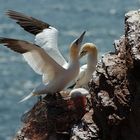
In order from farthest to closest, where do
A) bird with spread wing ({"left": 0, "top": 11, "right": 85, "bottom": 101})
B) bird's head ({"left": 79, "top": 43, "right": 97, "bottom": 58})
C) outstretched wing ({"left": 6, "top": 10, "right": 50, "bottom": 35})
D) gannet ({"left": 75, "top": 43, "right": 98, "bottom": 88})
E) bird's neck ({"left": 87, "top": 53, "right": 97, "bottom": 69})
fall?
outstretched wing ({"left": 6, "top": 10, "right": 50, "bottom": 35}) → bird's head ({"left": 79, "top": 43, "right": 97, "bottom": 58}) → bird's neck ({"left": 87, "top": 53, "right": 97, "bottom": 69}) → gannet ({"left": 75, "top": 43, "right": 98, "bottom": 88}) → bird with spread wing ({"left": 0, "top": 11, "right": 85, "bottom": 101})

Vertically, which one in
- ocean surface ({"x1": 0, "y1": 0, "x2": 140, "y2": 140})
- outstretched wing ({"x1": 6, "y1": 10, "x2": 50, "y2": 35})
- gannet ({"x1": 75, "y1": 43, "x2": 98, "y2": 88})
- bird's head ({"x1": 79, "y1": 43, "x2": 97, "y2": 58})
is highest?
outstretched wing ({"x1": 6, "y1": 10, "x2": 50, "y2": 35})

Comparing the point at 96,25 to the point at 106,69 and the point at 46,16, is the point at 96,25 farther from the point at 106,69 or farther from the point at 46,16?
the point at 106,69

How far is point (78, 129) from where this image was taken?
10.7m

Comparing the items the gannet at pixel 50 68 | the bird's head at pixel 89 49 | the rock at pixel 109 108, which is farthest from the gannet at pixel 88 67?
the rock at pixel 109 108

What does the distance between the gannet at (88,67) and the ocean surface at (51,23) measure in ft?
63.2

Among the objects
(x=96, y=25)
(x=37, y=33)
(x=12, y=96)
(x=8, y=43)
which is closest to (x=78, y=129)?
(x=8, y=43)

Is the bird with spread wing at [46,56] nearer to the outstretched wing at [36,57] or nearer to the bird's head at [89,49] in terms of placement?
the outstretched wing at [36,57]

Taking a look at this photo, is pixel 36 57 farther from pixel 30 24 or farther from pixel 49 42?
pixel 30 24

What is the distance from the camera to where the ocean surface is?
36.8 meters

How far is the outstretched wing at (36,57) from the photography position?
11.8m

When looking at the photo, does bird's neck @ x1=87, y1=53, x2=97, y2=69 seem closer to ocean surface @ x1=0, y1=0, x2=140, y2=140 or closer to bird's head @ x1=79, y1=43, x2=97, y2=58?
bird's head @ x1=79, y1=43, x2=97, y2=58

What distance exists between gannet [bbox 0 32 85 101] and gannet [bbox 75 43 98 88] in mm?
195

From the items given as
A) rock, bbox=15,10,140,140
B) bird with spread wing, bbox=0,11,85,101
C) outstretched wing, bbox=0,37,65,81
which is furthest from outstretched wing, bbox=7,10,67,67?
rock, bbox=15,10,140,140

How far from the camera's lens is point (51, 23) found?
1922 inches
